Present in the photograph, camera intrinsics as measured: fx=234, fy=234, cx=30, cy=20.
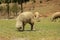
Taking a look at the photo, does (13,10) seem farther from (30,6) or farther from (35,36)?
(35,36)

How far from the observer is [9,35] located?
14.7 metres

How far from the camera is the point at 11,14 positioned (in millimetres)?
45312

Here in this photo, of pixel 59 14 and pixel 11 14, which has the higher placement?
pixel 59 14

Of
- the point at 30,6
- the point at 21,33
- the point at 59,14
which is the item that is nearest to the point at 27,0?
the point at 30,6

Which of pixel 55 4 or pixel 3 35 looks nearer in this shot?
pixel 3 35

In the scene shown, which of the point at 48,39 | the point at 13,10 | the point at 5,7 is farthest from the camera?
the point at 5,7

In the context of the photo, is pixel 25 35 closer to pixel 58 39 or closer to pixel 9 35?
pixel 9 35

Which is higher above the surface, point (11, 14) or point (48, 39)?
point (48, 39)

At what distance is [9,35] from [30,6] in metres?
31.3

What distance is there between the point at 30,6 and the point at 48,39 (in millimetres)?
32782

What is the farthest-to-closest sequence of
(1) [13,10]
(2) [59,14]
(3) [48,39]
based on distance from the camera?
(1) [13,10] < (2) [59,14] < (3) [48,39]

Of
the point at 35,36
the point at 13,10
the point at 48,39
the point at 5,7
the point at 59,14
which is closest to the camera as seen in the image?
the point at 48,39

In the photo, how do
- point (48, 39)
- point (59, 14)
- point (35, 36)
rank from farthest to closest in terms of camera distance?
1. point (59, 14)
2. point (35, 36)
3. point (48, 39)

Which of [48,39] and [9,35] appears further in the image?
[9,35]
